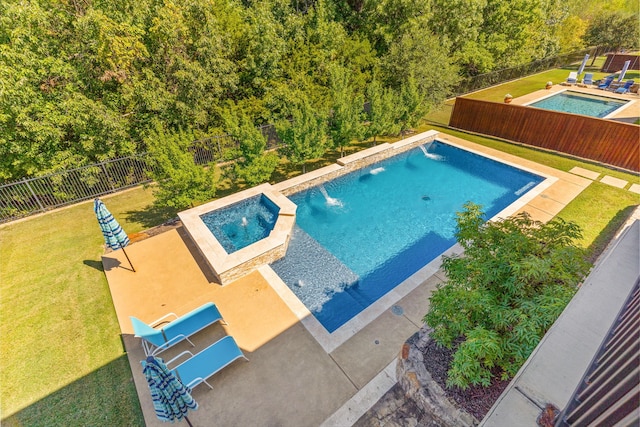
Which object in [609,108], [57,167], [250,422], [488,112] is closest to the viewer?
[250,422]

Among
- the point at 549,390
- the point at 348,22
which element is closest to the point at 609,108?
the point at 348,22

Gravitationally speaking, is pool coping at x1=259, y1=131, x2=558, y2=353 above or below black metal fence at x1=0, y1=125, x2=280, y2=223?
below

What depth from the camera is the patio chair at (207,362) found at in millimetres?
5836

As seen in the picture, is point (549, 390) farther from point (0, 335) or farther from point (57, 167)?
point (57, 167)

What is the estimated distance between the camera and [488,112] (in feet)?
60.1

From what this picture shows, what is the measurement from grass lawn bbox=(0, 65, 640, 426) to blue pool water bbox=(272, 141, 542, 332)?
407cm

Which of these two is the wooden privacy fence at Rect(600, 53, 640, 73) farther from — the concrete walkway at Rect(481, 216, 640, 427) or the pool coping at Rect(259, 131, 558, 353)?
the concrete walkway at Rect(481, 216, 640, 427)

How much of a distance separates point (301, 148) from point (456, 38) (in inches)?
735

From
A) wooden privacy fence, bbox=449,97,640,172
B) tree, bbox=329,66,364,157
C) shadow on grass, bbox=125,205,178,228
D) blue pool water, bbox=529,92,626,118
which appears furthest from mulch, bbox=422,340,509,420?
blue pool water, bbox=529,92,626,118

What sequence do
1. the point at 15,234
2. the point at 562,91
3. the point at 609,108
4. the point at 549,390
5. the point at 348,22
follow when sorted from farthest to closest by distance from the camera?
the point at 562,91 < the point at 609,108 < the point at 348,22 < the point at 15,234 < the point at 549,390

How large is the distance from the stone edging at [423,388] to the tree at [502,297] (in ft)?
2.03

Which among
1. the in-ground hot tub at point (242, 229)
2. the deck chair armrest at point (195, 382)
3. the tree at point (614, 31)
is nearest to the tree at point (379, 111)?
the in-ground hot tub at point (242, 229)

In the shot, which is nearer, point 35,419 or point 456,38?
point 35,419

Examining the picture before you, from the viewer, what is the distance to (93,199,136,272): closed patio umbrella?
7.30 metres
